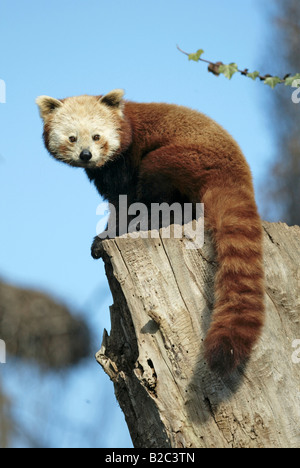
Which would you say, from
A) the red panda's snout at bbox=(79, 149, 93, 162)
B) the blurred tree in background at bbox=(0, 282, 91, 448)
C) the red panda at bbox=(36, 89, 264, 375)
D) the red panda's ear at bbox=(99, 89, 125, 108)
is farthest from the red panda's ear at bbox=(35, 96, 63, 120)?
the blurred tree in background at bbox=(0, 282, 91, 448)

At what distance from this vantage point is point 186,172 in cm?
429

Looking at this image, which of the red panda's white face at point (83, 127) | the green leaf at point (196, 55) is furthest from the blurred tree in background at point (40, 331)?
the green leaf at point (196, 55)

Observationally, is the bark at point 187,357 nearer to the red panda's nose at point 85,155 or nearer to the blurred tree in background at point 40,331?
the red panda's nose at point 85,155

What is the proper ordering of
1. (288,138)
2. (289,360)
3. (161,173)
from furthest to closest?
1. (288,138)
2. (161,173)
3. (289,360)

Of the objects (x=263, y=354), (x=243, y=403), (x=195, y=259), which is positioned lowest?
(x=243, y=403)

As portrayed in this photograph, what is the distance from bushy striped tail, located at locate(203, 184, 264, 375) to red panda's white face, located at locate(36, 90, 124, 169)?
4.26 feet

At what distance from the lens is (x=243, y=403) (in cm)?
332

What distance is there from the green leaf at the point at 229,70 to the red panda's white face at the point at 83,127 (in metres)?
1.59

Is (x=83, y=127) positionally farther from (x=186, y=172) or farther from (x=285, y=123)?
(x=285, y=123)

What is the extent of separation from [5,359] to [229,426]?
6.46 metres

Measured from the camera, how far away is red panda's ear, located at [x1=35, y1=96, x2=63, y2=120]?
204 inches
